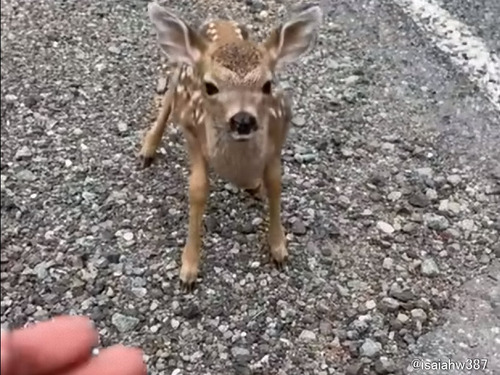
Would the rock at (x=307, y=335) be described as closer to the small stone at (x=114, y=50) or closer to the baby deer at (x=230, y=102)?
the baby deer at (x=230, y=102)

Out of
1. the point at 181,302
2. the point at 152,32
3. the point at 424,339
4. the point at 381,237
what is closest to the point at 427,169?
the point at 381,237

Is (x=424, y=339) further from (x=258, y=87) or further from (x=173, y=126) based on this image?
(x=173, y=126)

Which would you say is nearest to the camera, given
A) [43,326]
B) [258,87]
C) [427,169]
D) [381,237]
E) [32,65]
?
[43,326]

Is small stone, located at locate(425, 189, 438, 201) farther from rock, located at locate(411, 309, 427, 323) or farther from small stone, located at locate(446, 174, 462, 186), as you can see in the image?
rock, located at locate(411, 309, 427, 323)

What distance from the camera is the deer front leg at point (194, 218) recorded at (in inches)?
98.0

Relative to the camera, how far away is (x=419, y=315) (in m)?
2.48

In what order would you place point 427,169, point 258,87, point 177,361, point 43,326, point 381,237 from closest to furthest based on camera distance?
point 43,326
point 258,87
point 177,361
point 381,237
point 427,169

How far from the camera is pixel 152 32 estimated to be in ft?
11.1

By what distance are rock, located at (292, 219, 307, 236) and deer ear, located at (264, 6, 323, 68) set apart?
49cm

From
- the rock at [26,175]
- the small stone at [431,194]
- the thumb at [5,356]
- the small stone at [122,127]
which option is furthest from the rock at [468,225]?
the thumb at [5,356]

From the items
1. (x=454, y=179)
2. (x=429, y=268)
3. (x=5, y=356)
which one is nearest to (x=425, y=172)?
(x=454, y=179)

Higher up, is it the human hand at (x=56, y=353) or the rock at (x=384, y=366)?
the human hand at (x=56, y=353)

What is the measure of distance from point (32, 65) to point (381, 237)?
1297mm

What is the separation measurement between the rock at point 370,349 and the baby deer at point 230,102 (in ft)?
1.08
